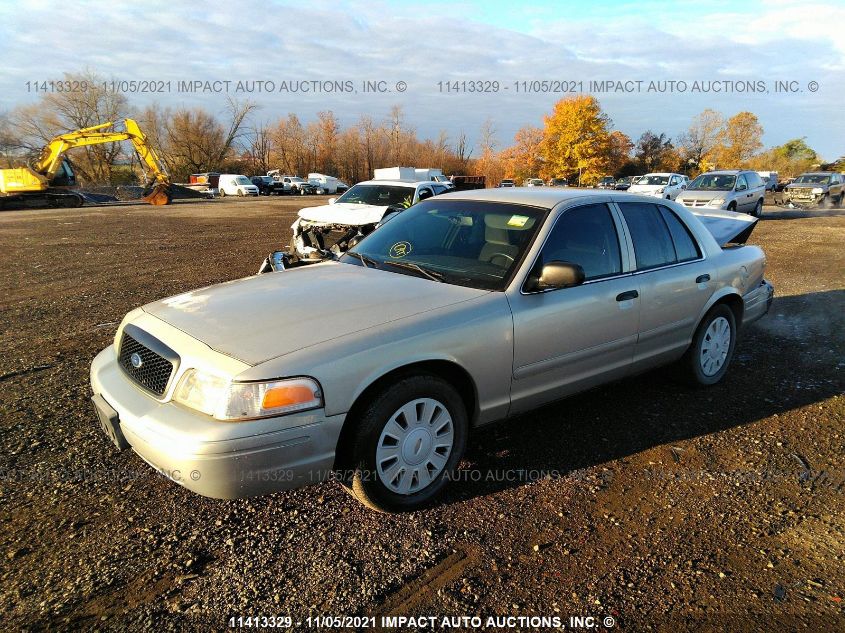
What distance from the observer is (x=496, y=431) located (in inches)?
152

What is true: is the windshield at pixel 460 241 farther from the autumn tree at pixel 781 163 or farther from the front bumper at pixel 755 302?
the autumn tree at pixel 781 163

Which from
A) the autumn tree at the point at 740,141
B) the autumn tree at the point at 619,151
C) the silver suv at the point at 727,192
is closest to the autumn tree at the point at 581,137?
the autumn tree at the point at 619,151

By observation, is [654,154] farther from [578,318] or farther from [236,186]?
[578,318]

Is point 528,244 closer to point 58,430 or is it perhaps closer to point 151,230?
point 58,430

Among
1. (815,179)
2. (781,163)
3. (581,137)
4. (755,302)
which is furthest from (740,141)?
(755,302)

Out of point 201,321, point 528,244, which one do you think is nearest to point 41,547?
point 201,321

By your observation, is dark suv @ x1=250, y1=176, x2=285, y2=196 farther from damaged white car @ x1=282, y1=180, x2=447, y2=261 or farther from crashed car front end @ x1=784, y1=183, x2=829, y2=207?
damaged white car @ x1=282, y1=180, x2=447, y2=261

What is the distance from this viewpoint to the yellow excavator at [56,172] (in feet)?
91.7

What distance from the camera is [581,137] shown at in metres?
63.1

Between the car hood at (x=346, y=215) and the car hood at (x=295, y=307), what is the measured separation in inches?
255

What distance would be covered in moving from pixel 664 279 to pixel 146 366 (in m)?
3.37

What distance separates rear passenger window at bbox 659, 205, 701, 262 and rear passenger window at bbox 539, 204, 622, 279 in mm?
714

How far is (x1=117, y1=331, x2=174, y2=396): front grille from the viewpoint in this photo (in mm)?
2697

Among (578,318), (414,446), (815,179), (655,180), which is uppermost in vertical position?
(815,179)
